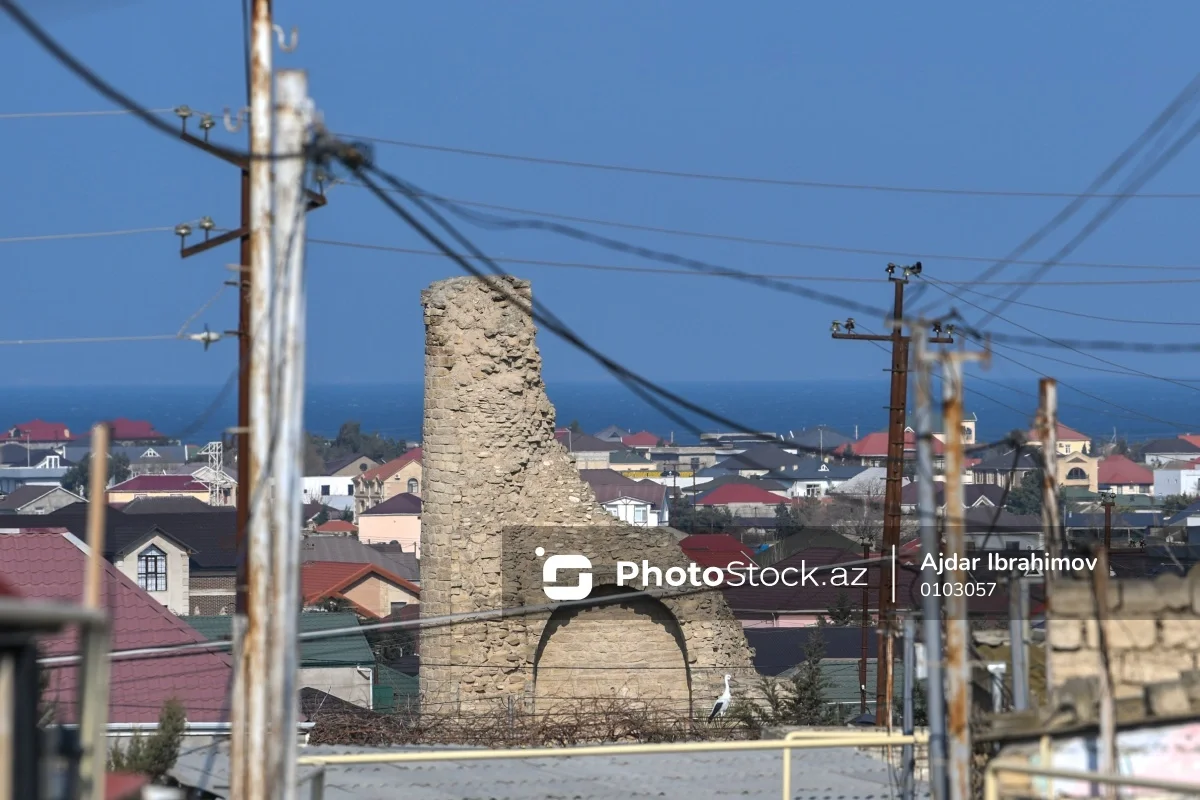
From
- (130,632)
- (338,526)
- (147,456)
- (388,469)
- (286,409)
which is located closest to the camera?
(286,409)

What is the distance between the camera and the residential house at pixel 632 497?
8319cm

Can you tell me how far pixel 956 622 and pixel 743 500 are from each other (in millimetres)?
88083

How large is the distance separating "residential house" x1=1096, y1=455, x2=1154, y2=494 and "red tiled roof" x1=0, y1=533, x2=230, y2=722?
8382 cm

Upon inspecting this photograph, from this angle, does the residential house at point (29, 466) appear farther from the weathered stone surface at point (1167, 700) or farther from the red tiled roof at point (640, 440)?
the weathered stone surface at point (1167, 700)

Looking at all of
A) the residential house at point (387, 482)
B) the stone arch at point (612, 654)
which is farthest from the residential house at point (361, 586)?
the residential house at point (387, 482)

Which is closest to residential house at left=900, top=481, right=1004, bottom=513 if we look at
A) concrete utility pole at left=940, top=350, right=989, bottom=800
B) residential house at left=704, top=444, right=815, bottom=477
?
residential house at left=704, top=444, right=815, bottom=477

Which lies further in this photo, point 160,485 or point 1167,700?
point 160,485

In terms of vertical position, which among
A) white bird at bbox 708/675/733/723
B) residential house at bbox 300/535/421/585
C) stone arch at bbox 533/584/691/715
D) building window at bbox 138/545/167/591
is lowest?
white bird at bbox 708/675/733/723

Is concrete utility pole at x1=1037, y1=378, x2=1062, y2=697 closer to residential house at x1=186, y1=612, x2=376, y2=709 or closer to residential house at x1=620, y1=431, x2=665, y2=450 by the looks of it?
residential house at x1=186, y1=612, x2=376, y2=709

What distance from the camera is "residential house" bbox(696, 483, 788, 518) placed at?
93.1 meters

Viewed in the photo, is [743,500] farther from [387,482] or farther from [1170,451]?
[1170,451]

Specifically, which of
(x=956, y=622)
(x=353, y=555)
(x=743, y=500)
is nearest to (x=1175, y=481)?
(x=743, y=500)

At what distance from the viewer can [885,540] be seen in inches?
884

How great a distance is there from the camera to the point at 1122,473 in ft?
332
